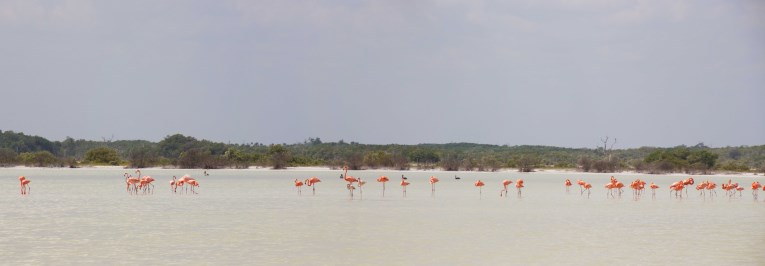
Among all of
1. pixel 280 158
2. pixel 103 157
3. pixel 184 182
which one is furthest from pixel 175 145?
pixel 184 182

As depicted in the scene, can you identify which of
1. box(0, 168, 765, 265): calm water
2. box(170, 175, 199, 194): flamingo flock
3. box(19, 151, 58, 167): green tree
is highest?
box(19, 151, 58, 167): green tree

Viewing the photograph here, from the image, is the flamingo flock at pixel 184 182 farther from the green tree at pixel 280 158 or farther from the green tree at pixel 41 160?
the green tree at pixel 41 160

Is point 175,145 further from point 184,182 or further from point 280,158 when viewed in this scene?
point 184,182

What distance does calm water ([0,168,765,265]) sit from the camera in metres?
14.7

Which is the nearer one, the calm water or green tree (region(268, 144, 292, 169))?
the calm water

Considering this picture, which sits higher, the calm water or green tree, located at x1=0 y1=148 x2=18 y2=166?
green tree, located at x1=0 y1=148 x2=18 y2=166

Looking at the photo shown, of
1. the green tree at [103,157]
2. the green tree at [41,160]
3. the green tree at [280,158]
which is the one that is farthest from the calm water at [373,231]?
the green tree at [103,157]

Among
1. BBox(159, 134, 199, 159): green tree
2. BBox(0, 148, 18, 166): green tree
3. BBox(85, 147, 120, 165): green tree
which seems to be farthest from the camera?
BBox(159, 134, 199, 159): green tree

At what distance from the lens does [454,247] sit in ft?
52.9

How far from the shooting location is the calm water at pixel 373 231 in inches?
580

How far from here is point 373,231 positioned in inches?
737

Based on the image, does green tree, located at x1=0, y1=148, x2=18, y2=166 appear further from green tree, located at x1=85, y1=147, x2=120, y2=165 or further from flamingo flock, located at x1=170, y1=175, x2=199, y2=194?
flamingo flock, located at x1=170, y1=175, x2=199, y2=194

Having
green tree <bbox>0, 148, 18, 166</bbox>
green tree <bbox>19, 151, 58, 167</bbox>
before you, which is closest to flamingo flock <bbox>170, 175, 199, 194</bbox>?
green tree <bbox>19, 151, 58, 167</bbox>

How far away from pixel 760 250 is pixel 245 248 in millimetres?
9119
